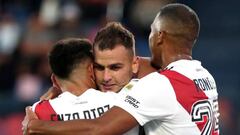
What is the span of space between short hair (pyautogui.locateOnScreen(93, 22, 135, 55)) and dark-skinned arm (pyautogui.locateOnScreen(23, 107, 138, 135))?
0.52 m

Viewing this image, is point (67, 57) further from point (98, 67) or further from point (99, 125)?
point (99, 125)

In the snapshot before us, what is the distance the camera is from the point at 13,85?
11.6 meters

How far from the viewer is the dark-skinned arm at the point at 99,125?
451cm

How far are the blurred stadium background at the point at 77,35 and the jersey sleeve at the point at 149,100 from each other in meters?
6.02

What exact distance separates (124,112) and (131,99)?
102 millimetres

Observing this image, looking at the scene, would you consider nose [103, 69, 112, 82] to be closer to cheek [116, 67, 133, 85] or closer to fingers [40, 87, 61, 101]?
cheek [116, 67, 133, 85]

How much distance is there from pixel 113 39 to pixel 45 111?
680 millimetres

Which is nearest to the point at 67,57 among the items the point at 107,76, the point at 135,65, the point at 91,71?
the point at 91,71

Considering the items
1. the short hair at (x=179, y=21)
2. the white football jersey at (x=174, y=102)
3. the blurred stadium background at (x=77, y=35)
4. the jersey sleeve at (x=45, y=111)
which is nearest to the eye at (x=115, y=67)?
the white football jersey at (x=174, y=102)

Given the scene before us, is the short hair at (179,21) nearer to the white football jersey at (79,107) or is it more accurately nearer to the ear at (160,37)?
the ear at (160,37)

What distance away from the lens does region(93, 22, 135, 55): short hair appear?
488 centimetres

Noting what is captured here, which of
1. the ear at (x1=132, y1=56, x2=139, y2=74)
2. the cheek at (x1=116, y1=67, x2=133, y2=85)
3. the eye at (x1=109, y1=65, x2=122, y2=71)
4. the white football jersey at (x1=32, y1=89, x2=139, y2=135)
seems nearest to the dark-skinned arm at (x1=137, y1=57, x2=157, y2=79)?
the ear at (x1=132, y1=56, x2=139, y2=74)

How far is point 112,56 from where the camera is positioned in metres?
4.85

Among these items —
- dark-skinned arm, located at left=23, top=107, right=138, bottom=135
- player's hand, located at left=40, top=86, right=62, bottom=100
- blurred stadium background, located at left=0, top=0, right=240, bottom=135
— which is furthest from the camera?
blurred stadium background, located at left=0, top=0, right=240, bottom=135
